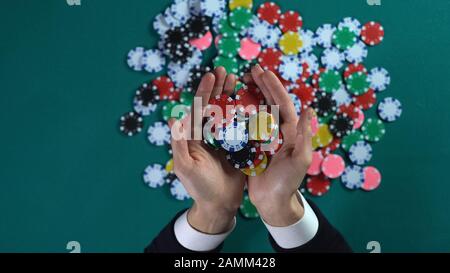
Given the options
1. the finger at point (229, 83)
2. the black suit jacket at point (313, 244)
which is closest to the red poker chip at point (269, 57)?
the finger at point (229, 83)

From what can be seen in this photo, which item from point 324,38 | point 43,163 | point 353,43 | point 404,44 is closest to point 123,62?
point 43,163

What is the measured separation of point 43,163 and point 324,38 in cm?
110

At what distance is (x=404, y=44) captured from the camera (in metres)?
1.68

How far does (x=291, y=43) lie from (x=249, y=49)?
0.50ft

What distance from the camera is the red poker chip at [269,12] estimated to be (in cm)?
161

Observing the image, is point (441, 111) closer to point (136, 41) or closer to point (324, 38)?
point (324, 38)

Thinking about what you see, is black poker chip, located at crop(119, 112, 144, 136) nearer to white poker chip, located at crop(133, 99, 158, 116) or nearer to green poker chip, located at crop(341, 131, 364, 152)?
white poker chip, located at crop(133, 99, 158, 116)

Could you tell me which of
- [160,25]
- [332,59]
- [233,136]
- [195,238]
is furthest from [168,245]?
[332,59]

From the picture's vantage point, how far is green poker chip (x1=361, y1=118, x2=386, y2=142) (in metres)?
1.68

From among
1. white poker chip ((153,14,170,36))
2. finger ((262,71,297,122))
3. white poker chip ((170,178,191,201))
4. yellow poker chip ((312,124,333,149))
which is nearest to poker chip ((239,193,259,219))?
white poker chip ((170,178,191,201))

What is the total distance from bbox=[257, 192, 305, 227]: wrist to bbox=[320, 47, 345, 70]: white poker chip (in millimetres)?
861

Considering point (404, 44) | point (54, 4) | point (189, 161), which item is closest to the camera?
point (189, 161)

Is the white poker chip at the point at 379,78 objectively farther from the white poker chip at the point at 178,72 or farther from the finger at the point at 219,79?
the finger at the point at 219,79

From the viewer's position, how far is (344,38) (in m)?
1.64
